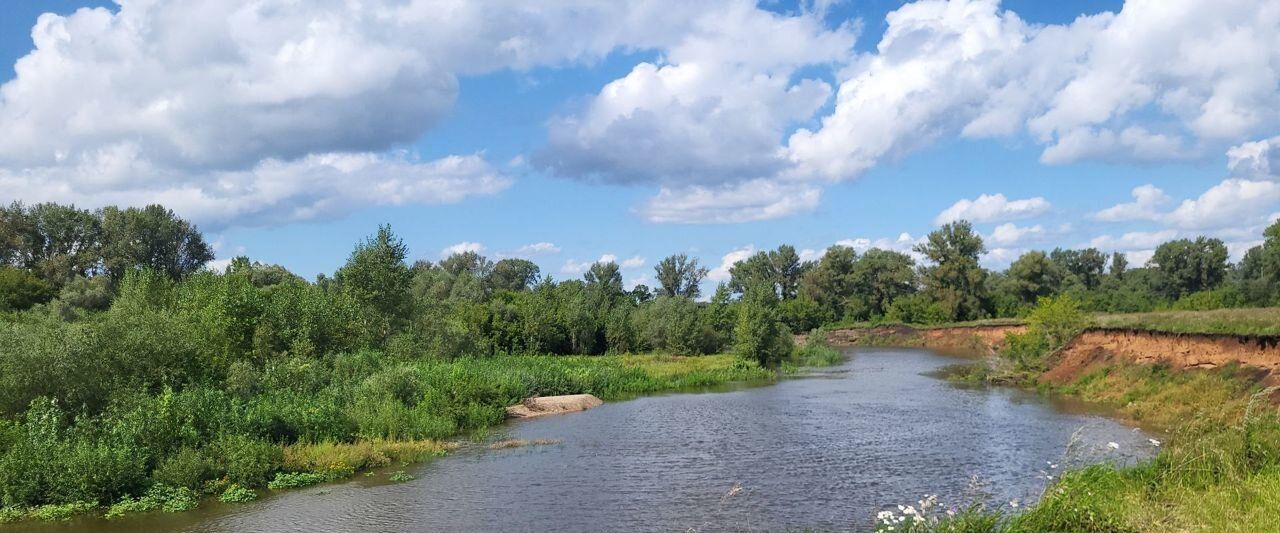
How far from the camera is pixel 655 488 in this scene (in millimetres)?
21828

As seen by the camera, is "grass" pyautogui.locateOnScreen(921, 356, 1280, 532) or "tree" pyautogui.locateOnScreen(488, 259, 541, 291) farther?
"tree" pyautogui.locateOnScreen(488, 259, 541, 291)

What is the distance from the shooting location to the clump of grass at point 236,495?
68.5 feet

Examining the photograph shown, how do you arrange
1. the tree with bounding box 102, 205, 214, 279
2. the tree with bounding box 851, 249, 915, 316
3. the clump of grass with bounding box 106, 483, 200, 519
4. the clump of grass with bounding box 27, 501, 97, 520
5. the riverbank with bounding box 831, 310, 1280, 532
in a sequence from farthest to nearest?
the tree with bounding box 851, 249, 915, 316 → the tree with bounding box 102, 205, 214, 279 → the clump of grass with bounding box 106, 483, 200, 519 → the clump of grass with bounding box 27, 501, 97, 520 → the riverbank with bounding box 831, 310, 1280, 532

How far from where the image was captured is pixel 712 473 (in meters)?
23.7

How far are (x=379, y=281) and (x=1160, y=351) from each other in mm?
41830

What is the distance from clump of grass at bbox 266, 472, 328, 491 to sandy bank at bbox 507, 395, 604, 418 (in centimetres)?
1468

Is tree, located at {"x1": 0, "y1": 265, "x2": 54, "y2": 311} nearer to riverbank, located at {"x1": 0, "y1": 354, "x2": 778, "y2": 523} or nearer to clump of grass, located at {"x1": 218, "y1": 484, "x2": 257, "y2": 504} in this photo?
riverbank, located at {"x1": 0, "y1": 354, "x2": 778, "y2": 523}

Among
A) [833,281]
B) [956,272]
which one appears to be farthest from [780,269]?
[956,272]

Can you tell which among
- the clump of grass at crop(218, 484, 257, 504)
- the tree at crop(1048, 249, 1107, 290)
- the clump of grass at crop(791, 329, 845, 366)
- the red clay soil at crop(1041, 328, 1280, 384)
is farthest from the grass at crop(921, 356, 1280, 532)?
the tree at crop(1048, 249, 1107, 290)

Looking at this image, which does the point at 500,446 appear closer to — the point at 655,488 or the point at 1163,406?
the point at 655,488

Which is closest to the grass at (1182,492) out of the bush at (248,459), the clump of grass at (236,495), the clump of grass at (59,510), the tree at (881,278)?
the clump of grass at (236,495)

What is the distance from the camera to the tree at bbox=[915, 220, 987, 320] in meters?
116

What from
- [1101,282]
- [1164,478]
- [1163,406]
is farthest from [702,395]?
[1101,282]

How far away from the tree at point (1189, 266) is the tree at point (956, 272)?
3662cm
